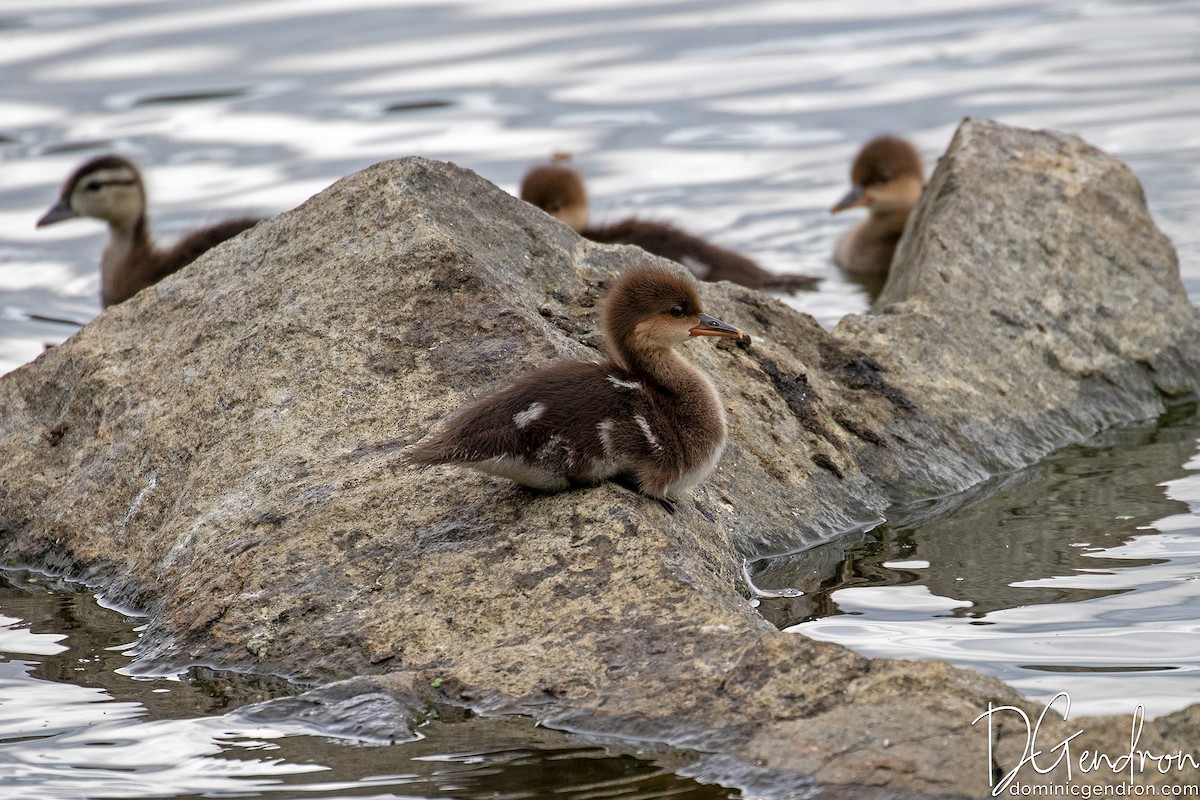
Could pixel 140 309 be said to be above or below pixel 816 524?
above

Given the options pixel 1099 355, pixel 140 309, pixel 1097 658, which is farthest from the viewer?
pixel 1099 355

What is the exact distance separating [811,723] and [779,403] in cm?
244

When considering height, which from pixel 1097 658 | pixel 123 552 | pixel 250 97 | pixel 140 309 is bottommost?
pixel 1097 658

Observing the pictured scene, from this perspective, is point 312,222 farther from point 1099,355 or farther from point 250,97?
point 250,97

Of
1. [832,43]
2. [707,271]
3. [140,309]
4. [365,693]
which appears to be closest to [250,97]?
[832,43]

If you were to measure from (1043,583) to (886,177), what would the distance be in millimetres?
7171

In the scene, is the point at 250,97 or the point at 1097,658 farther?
the point at 250,97

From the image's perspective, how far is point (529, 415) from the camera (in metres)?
4.77

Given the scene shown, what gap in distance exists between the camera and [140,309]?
260 inches

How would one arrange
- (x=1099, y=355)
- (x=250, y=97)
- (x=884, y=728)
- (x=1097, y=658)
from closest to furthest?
(x=884, y=728) < (x=1097, y=658) < (x=1099, y=355) < (x=250, y=97)

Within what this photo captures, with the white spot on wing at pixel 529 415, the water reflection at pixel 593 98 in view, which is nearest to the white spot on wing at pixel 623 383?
the white spot on wing at pixel 529 415

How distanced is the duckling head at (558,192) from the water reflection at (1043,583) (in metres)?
5.02

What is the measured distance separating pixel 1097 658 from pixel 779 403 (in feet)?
5.79

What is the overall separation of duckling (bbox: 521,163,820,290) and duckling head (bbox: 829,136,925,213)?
122 cm
